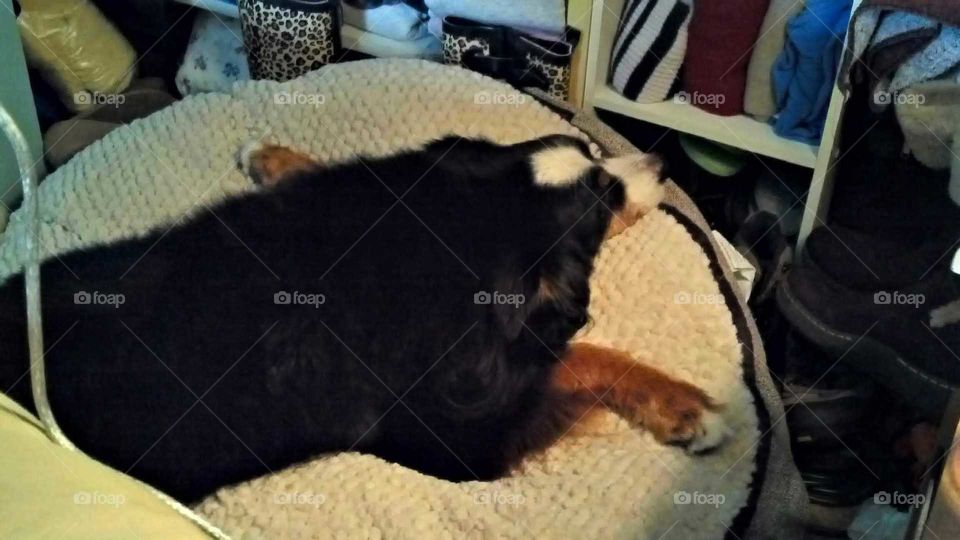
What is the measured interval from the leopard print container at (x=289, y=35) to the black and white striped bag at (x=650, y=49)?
64 cm

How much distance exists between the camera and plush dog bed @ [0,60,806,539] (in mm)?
1264

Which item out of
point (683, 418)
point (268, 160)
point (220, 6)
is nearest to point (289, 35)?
point (220, 6)

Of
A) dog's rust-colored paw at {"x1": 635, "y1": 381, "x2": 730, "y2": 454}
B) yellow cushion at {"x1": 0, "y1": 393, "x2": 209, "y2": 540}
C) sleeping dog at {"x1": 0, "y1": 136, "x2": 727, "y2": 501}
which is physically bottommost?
dog's rust-colored paw at {"x1": 635, "y1": 381, "x2": 730, "y2": 454}

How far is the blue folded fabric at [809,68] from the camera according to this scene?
5.18ft

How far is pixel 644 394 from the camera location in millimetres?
1389

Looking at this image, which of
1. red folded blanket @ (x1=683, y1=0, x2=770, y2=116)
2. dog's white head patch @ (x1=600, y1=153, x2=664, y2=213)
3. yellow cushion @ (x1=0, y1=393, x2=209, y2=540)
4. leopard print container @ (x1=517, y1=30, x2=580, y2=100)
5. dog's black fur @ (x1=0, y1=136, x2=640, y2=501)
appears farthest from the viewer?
leopard print container @ (x1=517, y1=30, x2=580, y2=100)

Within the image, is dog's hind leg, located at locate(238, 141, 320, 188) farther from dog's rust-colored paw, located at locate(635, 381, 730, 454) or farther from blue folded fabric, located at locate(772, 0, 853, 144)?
blue folded fabric, located at locate(772, 0, 853, 144)

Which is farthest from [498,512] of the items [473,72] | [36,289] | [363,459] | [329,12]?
[329,12]

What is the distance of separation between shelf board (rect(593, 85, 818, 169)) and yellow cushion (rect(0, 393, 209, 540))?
47.9 inches

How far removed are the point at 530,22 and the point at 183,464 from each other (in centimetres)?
111

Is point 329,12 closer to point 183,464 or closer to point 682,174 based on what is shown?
point 682,174

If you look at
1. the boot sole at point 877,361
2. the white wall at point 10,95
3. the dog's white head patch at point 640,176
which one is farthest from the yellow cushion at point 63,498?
the boot sole at point 877,361

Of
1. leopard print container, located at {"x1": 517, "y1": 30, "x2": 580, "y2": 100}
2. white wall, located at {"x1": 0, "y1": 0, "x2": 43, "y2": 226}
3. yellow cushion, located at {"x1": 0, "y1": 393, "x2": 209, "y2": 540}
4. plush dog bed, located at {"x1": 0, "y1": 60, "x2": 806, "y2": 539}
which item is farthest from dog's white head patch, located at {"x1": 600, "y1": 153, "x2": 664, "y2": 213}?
white wall, located at {"x1": 0, "y1": 0, "x2": 43, "y2": 226}

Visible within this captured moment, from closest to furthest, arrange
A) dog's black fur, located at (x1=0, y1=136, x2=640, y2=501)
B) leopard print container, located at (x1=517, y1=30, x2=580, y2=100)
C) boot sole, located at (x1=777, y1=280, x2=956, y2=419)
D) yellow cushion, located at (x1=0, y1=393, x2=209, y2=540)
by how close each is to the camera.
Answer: yellow cushion, located at (x1=0, y1=393, x2=209, y2=540) → dog's black fur, located at (x1=0, y1=136, x2=640, y2=501) → boot sole, located at (x1=777, y1=280, x2=956, y2=419) → leopard print container, located at (x1=517, y1=30, x2=580, y2=100)
